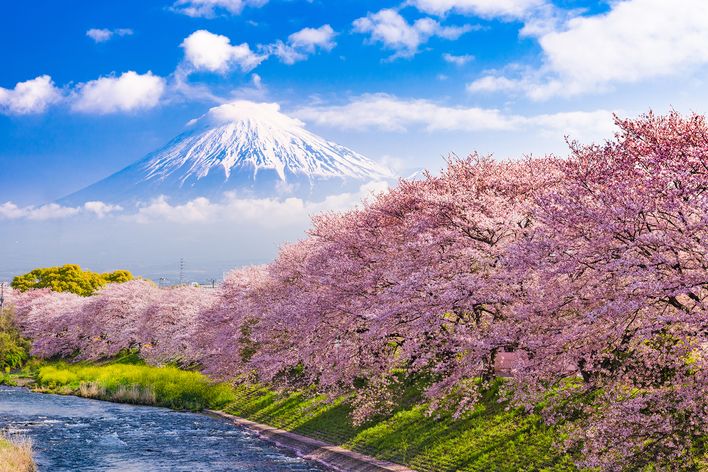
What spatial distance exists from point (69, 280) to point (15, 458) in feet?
289

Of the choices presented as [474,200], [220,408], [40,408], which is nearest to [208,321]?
[220,408]

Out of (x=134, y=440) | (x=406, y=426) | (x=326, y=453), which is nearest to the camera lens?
(x=406, y=426)

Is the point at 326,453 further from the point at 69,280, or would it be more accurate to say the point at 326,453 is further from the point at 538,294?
the point at 69,280

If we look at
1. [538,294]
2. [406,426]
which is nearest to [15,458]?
[406,426]

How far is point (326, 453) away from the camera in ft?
Answer: 102

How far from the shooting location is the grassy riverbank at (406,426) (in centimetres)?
2355

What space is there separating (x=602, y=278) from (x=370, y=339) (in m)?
14.1

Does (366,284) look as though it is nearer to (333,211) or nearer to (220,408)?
(333,211)

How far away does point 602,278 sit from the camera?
56.6 feet

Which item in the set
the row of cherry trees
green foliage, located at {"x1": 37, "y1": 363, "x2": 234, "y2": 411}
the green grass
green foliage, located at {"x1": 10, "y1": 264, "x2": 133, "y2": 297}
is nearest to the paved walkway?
the green grass

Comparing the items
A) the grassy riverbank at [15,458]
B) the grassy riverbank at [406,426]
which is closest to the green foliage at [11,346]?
the grassy riverbank at [406,426]

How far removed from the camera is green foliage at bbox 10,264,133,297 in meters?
110

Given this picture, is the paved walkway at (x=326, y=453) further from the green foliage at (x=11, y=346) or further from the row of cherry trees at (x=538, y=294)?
the green foliage at (x=11, y=346)

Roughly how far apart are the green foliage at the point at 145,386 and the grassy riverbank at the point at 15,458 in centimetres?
1879
